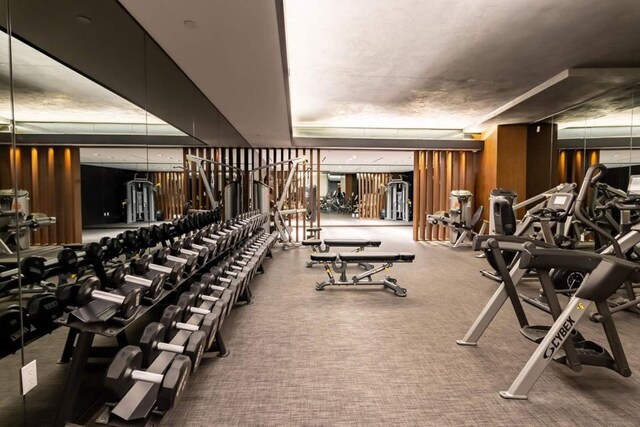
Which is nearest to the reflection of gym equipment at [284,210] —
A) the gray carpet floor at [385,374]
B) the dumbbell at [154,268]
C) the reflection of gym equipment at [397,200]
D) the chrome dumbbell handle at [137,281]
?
the gray carpet floor at [385,374]

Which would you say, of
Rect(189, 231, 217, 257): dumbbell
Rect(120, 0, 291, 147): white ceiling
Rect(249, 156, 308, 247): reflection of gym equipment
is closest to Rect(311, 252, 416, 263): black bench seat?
Rect(189, 231, 217, 257): dumbbell

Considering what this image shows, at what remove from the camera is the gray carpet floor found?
1607mm

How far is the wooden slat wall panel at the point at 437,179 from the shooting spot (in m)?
7.49

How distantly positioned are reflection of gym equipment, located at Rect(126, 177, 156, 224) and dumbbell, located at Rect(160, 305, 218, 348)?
1.13 meters

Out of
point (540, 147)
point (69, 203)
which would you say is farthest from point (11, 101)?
point (540, 147)

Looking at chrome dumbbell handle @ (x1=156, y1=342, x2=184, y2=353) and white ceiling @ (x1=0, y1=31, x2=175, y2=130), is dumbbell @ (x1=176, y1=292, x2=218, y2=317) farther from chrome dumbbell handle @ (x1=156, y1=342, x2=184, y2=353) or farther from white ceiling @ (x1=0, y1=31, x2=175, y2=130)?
white ceiling @ (x1=0, y1=31, x2=175, y2=130)

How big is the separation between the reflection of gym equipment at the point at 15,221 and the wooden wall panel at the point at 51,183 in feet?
0.11

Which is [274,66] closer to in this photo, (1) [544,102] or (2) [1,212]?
(2) [1,212]

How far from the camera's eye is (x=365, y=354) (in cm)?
221

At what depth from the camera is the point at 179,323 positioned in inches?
68.1

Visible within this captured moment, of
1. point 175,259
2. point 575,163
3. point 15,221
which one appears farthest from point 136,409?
point 575,163

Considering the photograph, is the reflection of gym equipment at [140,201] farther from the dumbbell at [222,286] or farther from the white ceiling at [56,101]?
the dumbbell at [222,286]

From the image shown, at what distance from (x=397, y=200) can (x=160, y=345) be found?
12.7m

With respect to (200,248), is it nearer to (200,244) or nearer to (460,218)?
(200,244)
